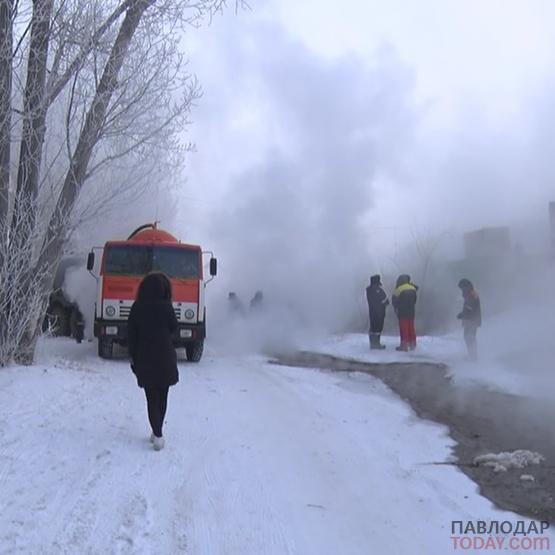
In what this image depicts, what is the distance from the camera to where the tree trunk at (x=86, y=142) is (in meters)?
10.5

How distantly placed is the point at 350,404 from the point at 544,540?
452 centimetres

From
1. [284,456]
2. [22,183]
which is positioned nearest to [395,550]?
[284,456]

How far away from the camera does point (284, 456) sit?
19.9 feet

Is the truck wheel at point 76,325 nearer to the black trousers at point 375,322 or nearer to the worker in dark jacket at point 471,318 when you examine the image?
the black trousers at point 375,322

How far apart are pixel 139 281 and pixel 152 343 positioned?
23.2ft

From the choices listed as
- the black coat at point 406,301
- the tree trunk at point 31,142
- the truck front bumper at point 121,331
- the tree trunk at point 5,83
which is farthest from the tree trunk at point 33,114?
the black coat at point 406,301

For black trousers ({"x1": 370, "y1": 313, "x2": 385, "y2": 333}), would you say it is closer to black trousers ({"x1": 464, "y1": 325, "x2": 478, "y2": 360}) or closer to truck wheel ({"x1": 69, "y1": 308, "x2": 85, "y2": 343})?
black trousers ({"x1": 464, "y1": 325, "x2": 478, "y2": 360})

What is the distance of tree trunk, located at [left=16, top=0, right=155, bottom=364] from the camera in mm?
10523

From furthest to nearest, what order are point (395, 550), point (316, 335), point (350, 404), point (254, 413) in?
point (316, 335) < point (350, 404) < point (254, 413) < point (395, 550)

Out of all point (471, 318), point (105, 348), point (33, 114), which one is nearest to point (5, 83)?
point (33, 114)

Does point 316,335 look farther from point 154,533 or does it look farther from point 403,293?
point 154,533

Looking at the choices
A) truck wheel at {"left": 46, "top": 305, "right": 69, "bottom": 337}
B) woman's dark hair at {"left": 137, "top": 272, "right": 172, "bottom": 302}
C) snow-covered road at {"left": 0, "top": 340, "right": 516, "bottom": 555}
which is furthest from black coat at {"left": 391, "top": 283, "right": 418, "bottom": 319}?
truck wheel at {"left": 46, "top": 305, "right": 69, "bottom": 337}

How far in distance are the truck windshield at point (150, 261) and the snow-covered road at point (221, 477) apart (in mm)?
4588

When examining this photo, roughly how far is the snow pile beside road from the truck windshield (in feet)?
27.0
